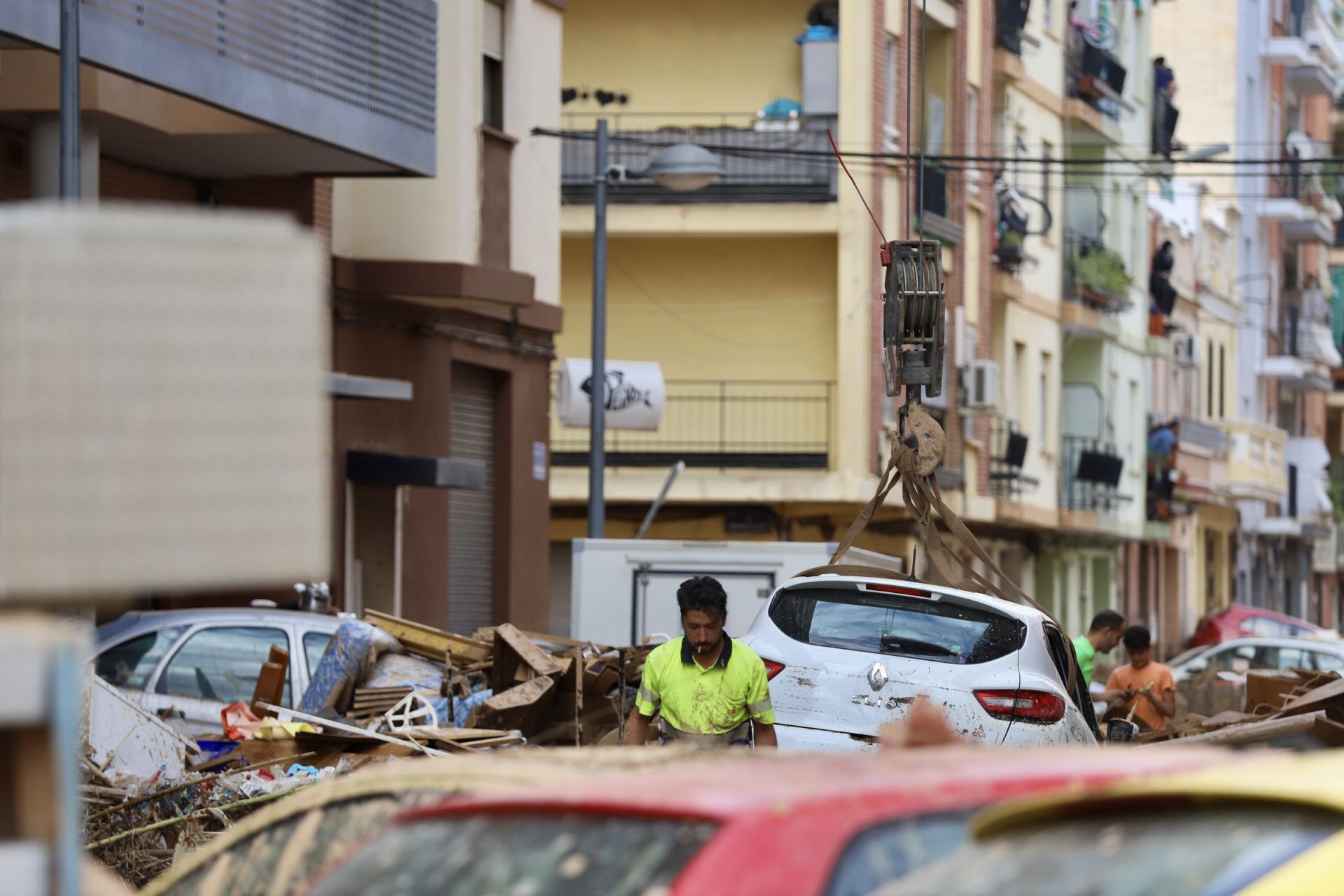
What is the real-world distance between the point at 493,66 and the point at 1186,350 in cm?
2899

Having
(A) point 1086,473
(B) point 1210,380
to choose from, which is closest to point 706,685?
(A) point 1086,473

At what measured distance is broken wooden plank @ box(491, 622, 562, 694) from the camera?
50.4ft

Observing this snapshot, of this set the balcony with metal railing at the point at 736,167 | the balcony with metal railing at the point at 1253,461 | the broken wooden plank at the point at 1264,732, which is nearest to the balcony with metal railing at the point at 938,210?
the balcony with metal railing at the point at 736,167

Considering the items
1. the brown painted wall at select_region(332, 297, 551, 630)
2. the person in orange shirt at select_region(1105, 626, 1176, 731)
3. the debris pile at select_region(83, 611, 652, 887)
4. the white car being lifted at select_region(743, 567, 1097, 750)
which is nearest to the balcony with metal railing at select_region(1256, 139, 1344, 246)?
the brown painted wall at select_region(332, 297, 551, 630)

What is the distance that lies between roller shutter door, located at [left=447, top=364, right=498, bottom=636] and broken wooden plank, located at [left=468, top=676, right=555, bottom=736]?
738cm

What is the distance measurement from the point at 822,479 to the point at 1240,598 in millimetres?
30999

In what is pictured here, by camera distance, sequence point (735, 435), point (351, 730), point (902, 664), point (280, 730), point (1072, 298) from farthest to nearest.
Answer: point (1072, 298)
point (735, 435)
point (280, 730)
point (351, 730)
point (902, 664)

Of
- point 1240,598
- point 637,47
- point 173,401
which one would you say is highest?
point 637,47

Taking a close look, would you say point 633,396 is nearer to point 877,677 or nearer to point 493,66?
point 493,66

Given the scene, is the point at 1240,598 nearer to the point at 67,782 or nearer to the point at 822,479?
the point at 822,479

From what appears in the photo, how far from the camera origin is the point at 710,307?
3225 cm

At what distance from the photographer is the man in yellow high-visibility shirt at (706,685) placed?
9.45 meters

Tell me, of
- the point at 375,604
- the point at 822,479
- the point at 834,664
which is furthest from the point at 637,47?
the point at 834,664

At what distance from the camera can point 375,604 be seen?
830 inches
